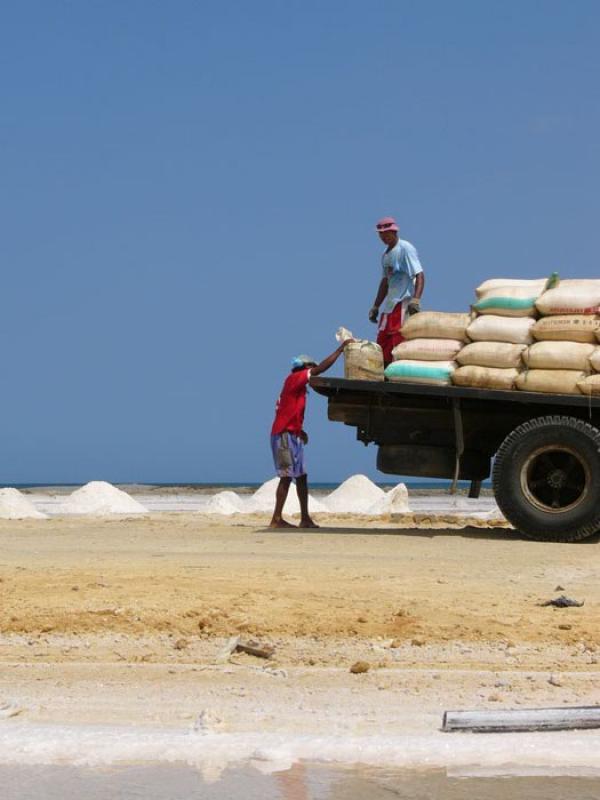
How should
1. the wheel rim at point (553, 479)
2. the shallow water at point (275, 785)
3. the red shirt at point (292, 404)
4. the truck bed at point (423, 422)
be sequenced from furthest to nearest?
the red shirt at point (292, 404) → the truck bed at point (423, 422) → the wheel rim at point (553, 479) → the shallow water at point (275, 785)

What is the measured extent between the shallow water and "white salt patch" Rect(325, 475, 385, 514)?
13796 millimetres

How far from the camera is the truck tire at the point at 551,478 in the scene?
10.5 m

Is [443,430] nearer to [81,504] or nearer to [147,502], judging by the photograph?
[81,504]

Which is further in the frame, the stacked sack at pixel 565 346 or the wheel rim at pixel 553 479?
the wheel rim at pixel 553 479

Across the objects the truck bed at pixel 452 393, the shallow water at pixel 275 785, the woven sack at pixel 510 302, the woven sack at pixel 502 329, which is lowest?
the shallow water at pixel 275 785

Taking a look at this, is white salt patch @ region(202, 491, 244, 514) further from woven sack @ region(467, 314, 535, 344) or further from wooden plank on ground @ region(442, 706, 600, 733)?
wooden plank on ground @ region(442, 706, 600, 733)

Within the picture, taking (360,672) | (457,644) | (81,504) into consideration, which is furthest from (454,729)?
(81,504)

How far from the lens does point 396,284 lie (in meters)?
11.9

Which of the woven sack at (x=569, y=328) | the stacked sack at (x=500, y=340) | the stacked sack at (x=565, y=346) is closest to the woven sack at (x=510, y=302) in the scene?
the stacked sack at (x=500, y=340)

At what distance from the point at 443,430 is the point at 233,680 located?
17.6ft

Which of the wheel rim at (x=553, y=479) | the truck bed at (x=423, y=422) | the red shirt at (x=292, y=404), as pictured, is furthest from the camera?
the red shirt at (x=292, y=404)

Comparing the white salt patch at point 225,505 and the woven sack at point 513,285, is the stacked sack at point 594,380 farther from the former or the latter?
the white salt patch at point 225,505

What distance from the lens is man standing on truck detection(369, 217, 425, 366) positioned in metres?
11.8

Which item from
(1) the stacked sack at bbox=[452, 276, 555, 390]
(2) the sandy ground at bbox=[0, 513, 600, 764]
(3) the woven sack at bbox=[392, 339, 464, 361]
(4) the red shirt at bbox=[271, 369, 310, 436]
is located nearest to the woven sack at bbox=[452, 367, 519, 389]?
(1) the stacked sack at bbox=[452, 276, 555, 390]
